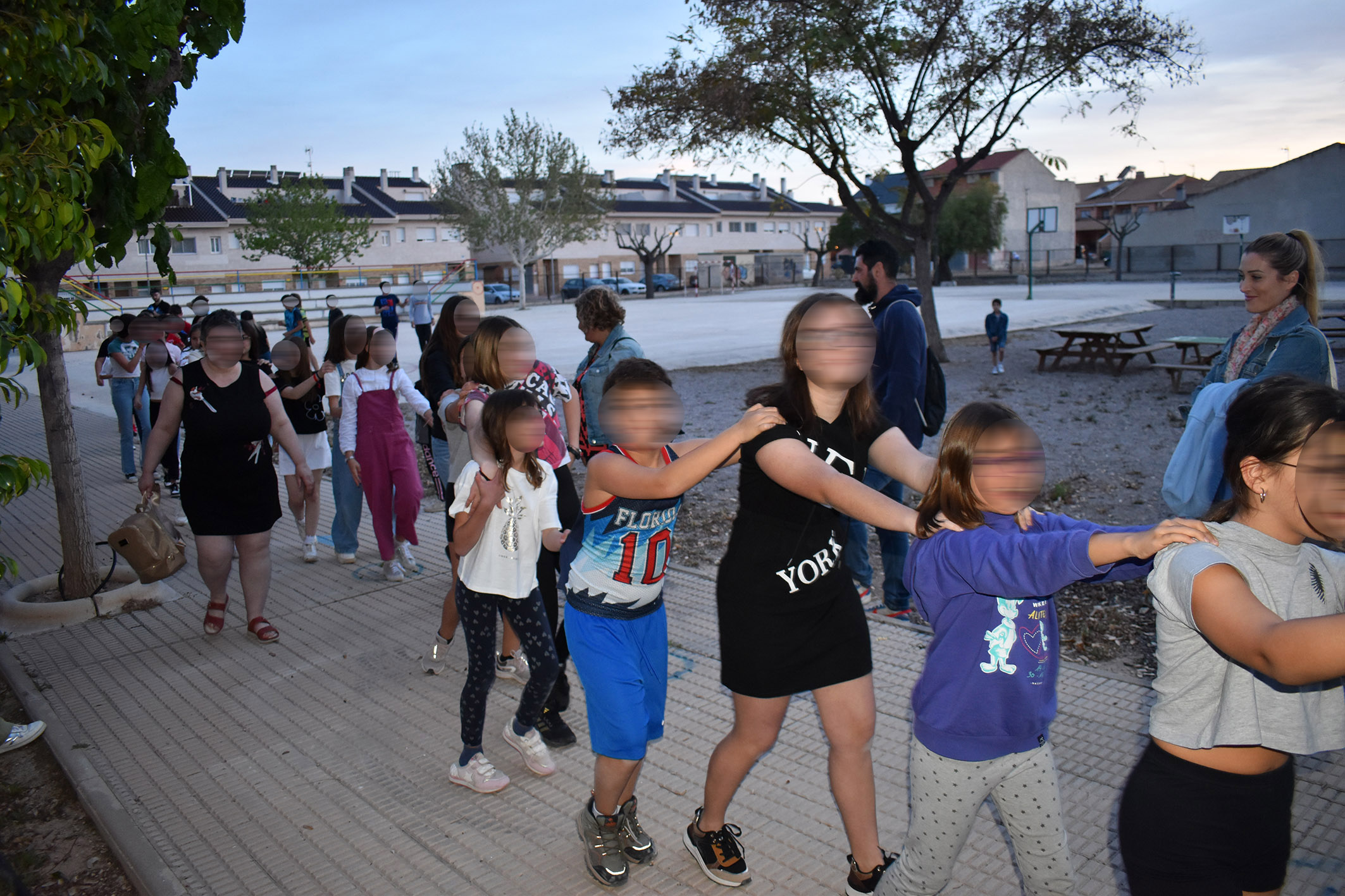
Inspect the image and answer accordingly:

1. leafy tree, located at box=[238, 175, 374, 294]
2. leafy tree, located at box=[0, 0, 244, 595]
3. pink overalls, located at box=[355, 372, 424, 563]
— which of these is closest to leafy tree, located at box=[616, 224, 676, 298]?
leafy tree, located at box=[238, 175, 374, 294]

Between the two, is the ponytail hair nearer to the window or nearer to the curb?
the curb

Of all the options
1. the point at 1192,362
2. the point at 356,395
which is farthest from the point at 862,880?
the point at 1192,362

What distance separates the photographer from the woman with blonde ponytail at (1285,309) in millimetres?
3604

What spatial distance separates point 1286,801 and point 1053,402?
11586 millimetres

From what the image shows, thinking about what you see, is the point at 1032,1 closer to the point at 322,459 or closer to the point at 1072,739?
the point at 322,459

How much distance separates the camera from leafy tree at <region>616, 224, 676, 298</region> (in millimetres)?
64562

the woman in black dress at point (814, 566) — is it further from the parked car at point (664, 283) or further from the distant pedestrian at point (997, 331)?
the parked car at point (664, 283)

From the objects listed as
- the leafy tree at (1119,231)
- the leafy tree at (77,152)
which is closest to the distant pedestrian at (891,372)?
the leafy tree at (77,152)

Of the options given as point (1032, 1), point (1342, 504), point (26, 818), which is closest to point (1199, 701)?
point (1342, 504)

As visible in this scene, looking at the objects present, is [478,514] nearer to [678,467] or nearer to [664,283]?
[678,467]

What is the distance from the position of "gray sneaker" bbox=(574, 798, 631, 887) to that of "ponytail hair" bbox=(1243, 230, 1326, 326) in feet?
10.8

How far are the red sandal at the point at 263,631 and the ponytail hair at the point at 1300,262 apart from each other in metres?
5.31

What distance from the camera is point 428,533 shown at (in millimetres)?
7629

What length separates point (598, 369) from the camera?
4996 millimetres
